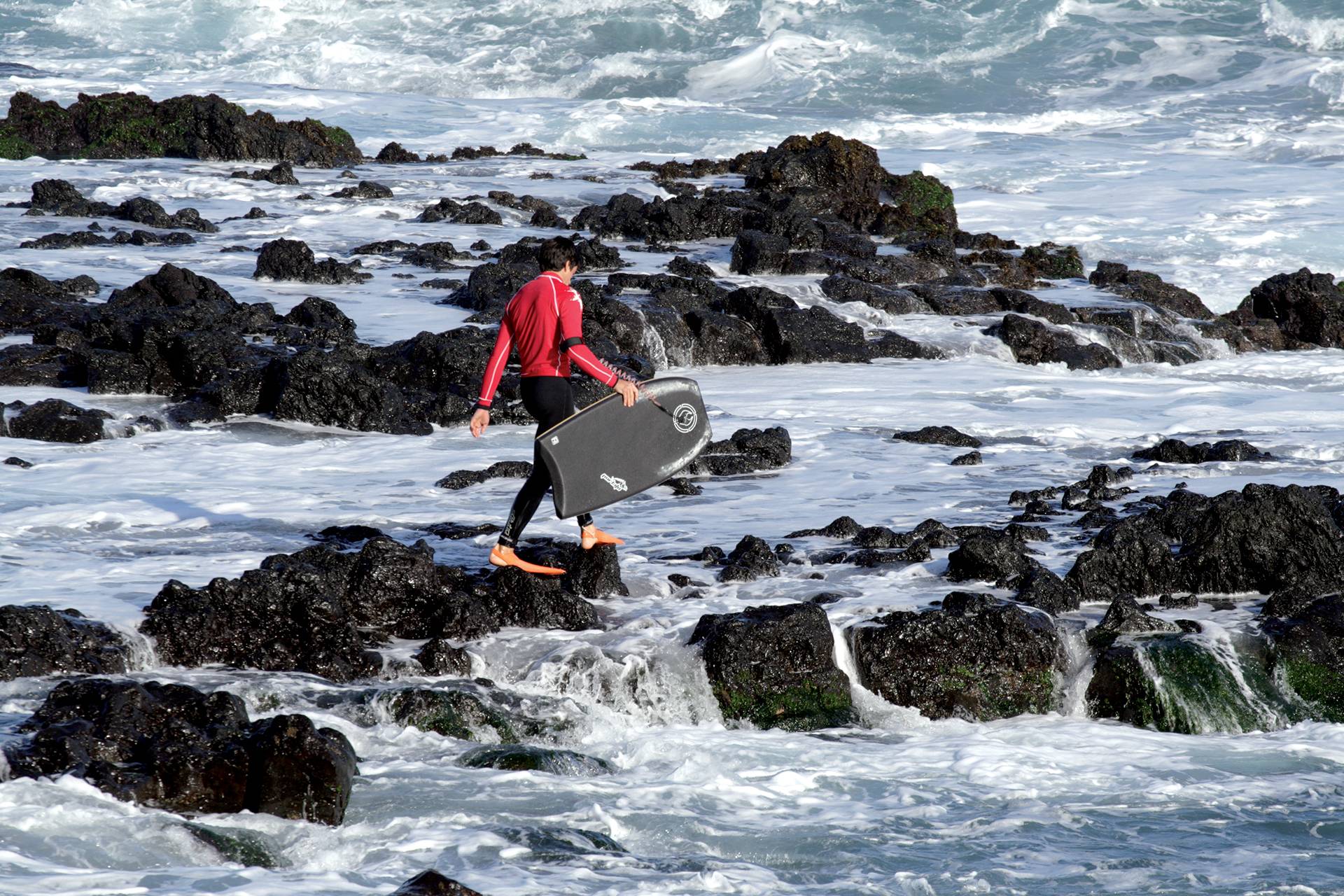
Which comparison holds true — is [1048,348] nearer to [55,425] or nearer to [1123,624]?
[1123,624]

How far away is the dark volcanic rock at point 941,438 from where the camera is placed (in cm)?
1248

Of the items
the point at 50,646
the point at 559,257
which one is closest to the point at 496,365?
the point at 559,257

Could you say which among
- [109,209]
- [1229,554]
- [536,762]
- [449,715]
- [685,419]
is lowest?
[536,762]

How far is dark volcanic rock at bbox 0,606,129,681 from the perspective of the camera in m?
6.99

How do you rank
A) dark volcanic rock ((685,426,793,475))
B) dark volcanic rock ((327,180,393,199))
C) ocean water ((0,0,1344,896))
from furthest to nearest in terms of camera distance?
dark volcanic rock ((327,180,393,199)) → dark volcanic rock ((685,426,793,475)) → ocean water ((0,0,1344,896))

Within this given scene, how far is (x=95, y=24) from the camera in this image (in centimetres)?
5591

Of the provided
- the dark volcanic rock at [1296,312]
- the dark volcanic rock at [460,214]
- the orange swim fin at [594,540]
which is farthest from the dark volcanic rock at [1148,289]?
the orange swim fin at [594,540]

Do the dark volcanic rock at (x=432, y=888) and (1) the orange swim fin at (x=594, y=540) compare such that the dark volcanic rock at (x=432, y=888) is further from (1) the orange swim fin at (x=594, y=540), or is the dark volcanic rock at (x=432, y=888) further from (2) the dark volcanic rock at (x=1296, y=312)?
(2) the dark volcanic rock at (x=1296, y=312)

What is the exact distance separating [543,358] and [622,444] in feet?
2.40

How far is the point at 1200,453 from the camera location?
11.6m

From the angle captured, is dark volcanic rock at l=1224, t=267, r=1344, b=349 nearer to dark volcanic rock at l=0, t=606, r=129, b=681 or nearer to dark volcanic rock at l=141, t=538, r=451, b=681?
dark volcanic rock at l=141, t=538, r=451, b=681

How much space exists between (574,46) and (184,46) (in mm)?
15516

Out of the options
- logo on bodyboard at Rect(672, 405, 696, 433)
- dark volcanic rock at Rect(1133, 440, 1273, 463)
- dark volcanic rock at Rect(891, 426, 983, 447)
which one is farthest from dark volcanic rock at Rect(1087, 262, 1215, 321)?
logo on bodyboard at Rect(672, 405, 696, 433)

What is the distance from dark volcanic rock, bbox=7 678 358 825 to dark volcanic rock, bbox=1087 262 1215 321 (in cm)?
1642
